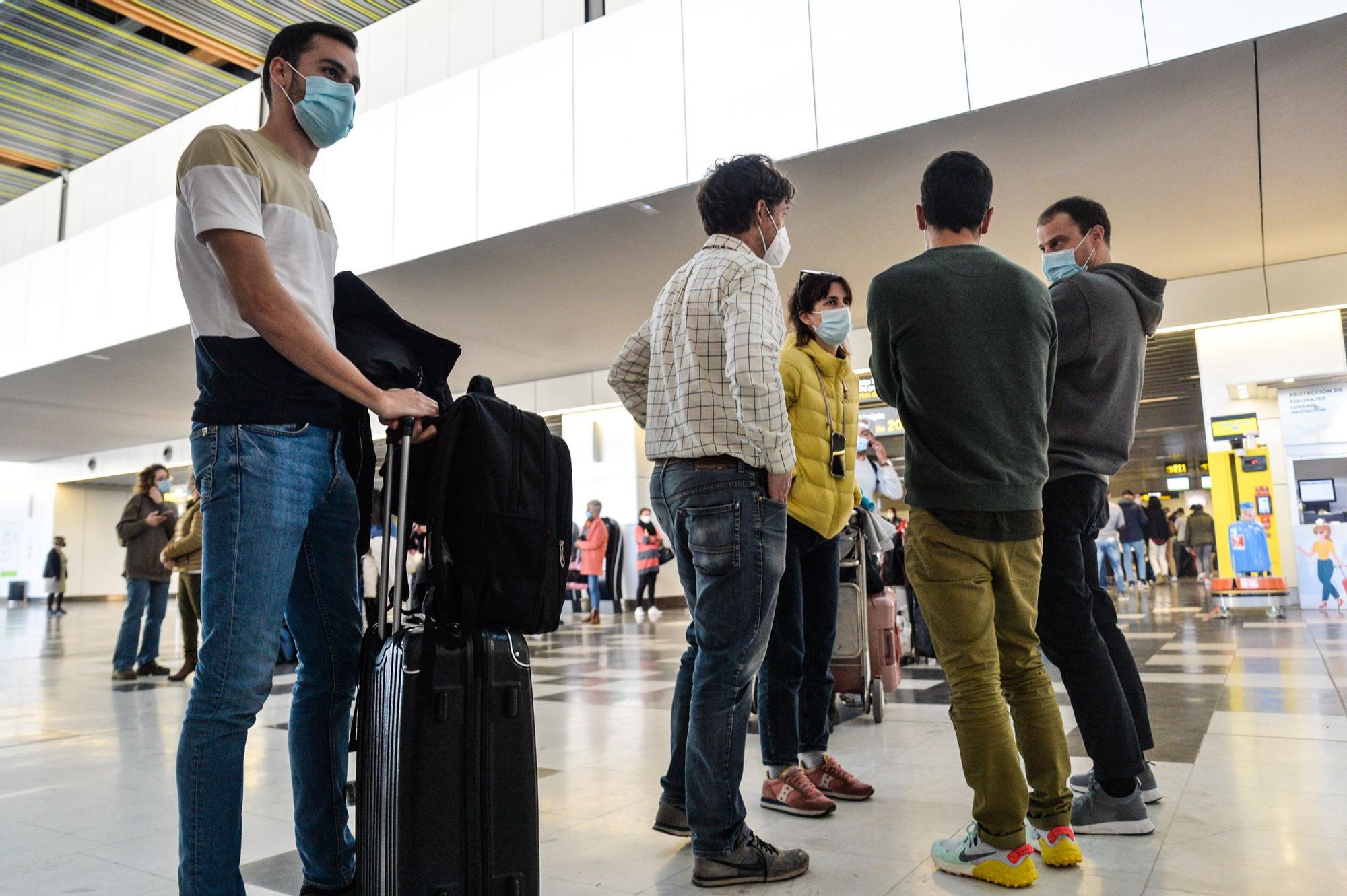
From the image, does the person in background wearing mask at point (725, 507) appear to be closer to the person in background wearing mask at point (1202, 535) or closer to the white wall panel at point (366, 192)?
the white wall panel at point (366, 192)

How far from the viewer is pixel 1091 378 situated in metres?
2.48

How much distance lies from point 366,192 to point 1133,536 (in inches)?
529

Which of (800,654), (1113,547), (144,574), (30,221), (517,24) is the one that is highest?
(30,221)

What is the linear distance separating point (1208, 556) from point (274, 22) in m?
17.6

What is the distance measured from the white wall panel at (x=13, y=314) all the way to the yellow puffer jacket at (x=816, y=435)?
15903 mm

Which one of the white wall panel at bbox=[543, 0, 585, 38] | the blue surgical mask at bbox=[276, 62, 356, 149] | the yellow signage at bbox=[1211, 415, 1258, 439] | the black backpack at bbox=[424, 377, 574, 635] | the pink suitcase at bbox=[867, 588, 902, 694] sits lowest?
the pink suitcase at bbox=[867, 588, 902, 694]

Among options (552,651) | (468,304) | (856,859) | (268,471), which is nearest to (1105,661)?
(856,859)

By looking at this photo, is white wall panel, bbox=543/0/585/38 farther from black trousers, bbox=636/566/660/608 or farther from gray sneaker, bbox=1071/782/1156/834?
gray sneaker, bbox=1071/782/1156/834

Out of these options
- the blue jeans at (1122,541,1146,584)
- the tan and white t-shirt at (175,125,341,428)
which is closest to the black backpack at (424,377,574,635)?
the tan and white t-shirt at (175,125,341,428)

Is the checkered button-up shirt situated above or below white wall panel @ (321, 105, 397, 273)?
below

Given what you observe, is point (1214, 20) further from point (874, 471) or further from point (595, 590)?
point (595, 590)

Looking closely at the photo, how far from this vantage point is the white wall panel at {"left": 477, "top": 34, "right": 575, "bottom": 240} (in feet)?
28.1

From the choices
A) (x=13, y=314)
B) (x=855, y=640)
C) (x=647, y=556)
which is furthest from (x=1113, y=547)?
(x=13, y=314)

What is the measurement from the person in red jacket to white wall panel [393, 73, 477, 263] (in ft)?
15.8
